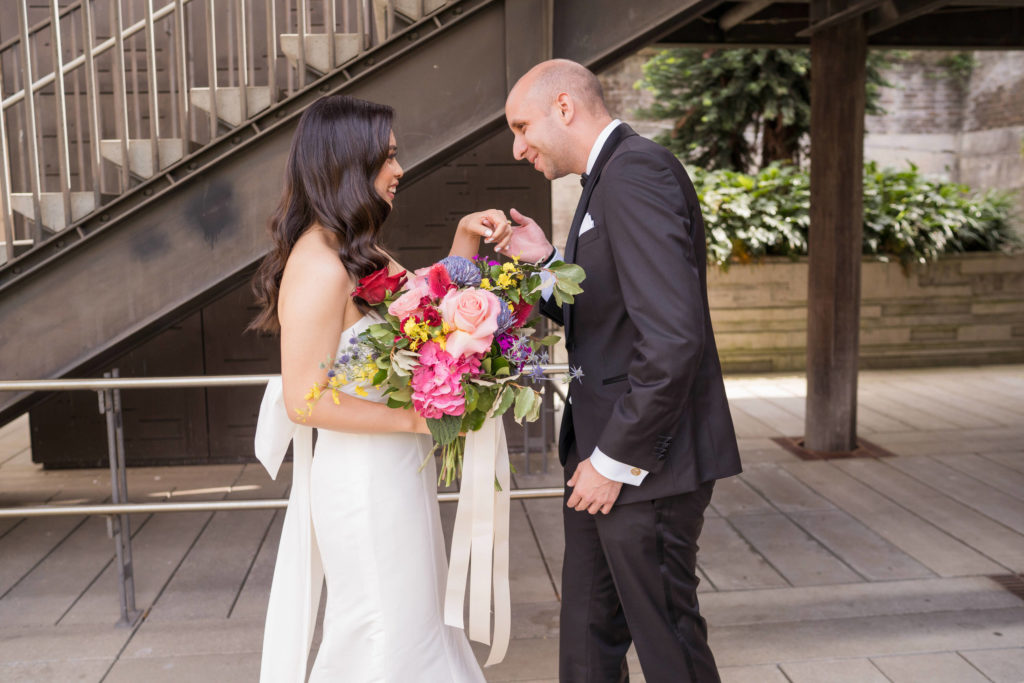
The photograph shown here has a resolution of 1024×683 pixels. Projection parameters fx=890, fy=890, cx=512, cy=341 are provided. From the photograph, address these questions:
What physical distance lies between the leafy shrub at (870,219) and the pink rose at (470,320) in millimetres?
7887

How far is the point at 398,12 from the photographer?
12.3 ft

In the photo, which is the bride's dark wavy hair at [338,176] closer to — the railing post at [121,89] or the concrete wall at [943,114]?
the railing post at [121,89]

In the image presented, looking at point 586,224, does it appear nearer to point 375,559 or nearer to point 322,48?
point 375,559

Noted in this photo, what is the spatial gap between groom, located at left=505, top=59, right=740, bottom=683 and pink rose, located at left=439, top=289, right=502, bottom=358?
0.33m

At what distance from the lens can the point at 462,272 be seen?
2068mm

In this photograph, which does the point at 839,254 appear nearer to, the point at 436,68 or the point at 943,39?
the point at 943,39

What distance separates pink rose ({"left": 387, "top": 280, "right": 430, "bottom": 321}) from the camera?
1.98 metres

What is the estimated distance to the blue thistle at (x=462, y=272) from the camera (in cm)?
207

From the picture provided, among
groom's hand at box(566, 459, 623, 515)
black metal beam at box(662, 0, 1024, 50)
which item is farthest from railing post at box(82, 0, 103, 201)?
black metal beam at box(662, 0, 1024, 50)

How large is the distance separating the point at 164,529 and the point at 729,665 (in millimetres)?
3290

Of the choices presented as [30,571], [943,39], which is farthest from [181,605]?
[943,39]

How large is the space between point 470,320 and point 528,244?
0.66m

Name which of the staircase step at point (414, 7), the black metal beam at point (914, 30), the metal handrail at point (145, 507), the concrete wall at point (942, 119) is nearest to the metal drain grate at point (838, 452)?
the black metal beam at point (914, 30)

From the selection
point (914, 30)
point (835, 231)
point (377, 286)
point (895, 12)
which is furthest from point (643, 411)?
point (914, 30)
